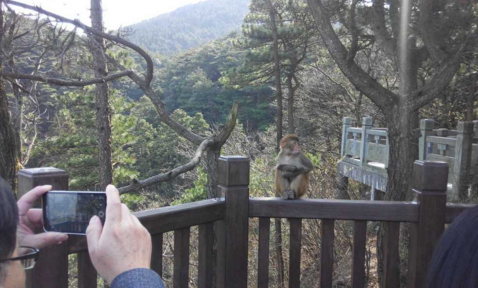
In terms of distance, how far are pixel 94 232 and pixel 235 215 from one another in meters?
1.32

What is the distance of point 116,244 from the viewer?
2.93 ft

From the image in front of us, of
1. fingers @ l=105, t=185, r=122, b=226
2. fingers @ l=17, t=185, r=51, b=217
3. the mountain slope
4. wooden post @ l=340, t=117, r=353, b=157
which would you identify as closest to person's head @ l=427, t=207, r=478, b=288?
fingers @ l=105, t=185, r=122, b=226

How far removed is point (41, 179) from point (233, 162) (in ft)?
3.19

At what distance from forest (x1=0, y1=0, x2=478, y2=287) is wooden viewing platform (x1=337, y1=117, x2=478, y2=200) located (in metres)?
0.50

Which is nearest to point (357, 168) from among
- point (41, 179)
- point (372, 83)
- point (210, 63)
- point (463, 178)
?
point (463, 178)

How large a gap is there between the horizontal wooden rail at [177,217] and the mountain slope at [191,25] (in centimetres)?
7660

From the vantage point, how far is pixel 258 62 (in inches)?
540

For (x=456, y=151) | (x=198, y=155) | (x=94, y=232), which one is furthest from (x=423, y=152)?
(x=94, y=232)

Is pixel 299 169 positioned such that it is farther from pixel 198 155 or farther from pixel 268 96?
pixel 268 96

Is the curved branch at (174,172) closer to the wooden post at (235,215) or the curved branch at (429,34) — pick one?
the wooden post at (235,215)

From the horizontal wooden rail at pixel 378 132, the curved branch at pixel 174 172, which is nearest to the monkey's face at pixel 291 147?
the curved branch at pixel 174 172

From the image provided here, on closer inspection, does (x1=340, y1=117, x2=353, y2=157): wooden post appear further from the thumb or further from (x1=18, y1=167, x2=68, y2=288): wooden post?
the thumb

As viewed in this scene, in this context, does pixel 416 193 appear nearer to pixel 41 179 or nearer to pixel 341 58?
pixel 41 179

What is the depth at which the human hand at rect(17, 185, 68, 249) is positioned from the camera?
3.43 feet
